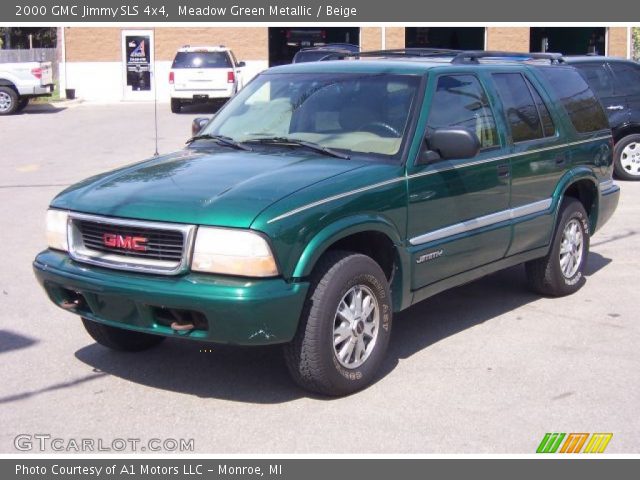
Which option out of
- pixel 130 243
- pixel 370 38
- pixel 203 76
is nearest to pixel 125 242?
pixel 130 243

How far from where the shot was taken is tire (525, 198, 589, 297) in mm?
7176

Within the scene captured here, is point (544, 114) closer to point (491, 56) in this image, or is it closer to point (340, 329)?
point (491, 56)

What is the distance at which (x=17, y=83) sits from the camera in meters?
25.1

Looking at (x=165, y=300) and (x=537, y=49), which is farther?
(x=537, y=49)

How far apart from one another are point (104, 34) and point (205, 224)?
2904 centimetres

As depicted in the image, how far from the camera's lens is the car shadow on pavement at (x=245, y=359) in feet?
17.4

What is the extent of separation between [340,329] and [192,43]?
29.4 m

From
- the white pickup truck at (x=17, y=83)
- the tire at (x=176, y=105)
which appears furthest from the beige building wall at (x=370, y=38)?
the white pickup truck at (x=17, y=83)

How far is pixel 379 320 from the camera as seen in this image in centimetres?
533

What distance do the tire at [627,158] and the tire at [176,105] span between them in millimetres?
15348

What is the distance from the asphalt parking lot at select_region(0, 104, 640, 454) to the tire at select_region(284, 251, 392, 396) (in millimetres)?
154
